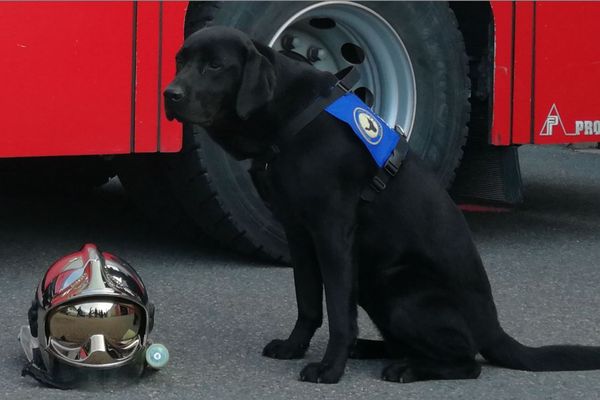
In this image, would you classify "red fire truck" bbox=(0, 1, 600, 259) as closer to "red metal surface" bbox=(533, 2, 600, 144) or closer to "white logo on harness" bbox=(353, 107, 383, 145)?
"red metal surface" bbox=(533, 2, 600, 144)

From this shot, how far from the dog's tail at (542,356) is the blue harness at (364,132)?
1.82 ft

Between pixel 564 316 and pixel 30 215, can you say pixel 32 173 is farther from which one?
pixel 564 316

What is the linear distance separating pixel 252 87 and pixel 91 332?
789 mm

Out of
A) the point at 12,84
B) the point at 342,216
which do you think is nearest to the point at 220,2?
the point at 12,84

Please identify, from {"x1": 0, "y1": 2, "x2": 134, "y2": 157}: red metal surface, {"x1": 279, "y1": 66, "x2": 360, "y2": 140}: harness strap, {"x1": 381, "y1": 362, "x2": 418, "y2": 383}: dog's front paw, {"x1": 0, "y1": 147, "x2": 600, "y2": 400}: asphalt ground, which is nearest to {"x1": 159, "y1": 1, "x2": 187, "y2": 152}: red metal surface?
{"x1": 0, "y1": 2, "x2": 134, "y2": 157}: red metal surface

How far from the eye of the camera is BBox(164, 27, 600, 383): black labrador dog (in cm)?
370

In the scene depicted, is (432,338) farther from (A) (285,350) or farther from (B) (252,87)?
(B) (252,87)

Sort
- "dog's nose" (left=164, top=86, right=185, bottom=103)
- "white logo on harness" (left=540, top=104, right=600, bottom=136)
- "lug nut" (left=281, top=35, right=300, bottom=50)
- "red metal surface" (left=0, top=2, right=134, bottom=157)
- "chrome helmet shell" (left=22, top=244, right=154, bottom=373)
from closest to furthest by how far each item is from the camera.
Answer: "chrome helmet shell" (left=22, top=244, right=154, bottom=373) < "dog's nose" (left=164, top=86, right=185, bottom=103) < "red metal surface" (left=0, top=2, right=134, bottom=157) < "lug nut" (left=281, top=35, right=300, bottom=50) < "white logo on harness" (left=540, top=104, right=600, bottom=136)

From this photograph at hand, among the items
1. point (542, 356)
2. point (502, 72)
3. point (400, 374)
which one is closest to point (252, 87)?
point (400, 374)

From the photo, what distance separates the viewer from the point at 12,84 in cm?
458

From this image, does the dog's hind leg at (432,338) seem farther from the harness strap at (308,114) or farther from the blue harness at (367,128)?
the harness strap at (308,114)

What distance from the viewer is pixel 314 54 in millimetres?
5316

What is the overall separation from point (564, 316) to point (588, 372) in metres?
0.80

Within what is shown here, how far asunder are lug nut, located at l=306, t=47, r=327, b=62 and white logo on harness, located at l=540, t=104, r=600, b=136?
99 cm
